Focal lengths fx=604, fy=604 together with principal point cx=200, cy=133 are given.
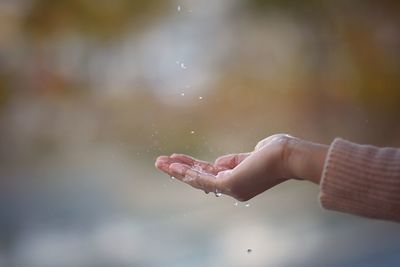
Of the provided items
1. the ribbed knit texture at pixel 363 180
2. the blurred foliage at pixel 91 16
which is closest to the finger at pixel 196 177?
the ribbed knit texture at pixel 363 180

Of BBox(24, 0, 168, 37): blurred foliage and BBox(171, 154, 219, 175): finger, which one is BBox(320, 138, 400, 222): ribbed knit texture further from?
BBox(24, 0, 168, 37): blurred foliage

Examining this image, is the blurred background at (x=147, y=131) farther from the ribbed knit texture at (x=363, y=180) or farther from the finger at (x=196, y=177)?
the ribbed knit texture at (x=363, y=180)

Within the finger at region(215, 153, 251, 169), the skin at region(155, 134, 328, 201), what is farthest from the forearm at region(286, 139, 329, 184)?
the finger at region(215, 153, 251, 169)

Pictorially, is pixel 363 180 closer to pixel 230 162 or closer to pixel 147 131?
pixel 230 162

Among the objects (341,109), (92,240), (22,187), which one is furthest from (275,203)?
(22,187)

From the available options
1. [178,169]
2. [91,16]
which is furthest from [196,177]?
[91,16]

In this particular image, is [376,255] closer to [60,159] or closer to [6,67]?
[60,159]
